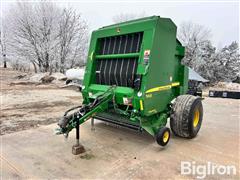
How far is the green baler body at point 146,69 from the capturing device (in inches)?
124

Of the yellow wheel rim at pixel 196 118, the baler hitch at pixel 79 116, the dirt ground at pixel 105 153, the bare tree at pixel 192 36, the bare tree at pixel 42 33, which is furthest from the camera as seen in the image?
the bare tree at pixel 192 36

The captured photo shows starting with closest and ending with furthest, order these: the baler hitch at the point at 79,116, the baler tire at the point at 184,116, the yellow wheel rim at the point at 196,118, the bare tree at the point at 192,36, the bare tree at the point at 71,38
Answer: the baler hitch at the point at 79,116, the baler tire at the point at 184,116, the yellow wheel rim at the point at 196,118, the bare tree at the point at 71,38, the bare tree at the point at 192,36

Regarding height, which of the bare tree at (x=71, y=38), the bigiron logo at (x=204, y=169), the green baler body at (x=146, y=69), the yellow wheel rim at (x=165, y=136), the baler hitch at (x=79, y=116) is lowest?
the bigiron logo at (x=204, y=169)

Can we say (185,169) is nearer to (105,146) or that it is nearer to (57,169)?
(105,146)

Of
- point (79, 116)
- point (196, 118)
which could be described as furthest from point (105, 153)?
point (196, 118)

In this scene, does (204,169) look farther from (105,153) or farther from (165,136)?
(105,153)

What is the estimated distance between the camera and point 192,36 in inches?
1045

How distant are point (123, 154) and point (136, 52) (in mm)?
1800

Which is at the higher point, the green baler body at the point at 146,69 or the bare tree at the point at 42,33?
the bare tree at the point at 42,33

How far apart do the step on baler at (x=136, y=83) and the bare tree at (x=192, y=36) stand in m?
22.4

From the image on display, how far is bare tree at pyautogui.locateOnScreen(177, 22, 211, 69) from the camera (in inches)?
975

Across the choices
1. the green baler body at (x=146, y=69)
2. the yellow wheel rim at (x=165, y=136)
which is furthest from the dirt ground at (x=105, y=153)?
the green baler body at (x=146, y=69)

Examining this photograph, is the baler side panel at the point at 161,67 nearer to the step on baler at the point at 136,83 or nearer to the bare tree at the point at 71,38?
the step on baler at the point at 136,83

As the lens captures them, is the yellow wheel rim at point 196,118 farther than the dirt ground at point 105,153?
Yes
